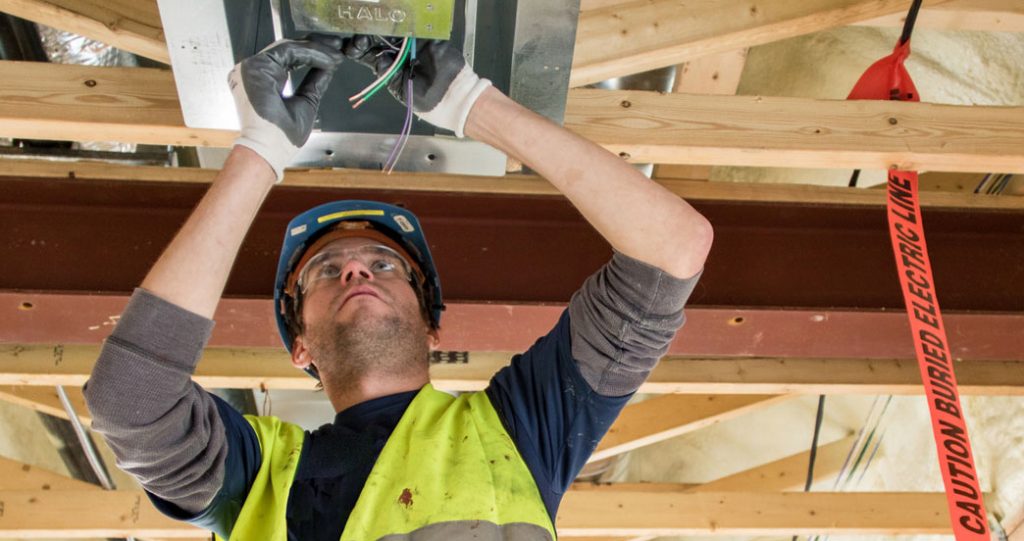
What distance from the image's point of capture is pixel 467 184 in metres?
2.45

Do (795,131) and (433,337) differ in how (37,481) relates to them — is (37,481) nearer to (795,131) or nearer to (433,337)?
(433,337)

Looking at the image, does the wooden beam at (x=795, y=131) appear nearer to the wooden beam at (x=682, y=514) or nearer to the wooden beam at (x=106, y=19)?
the wooden beam at (x=106, y=19)

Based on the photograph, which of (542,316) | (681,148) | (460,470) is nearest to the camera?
(460,470)

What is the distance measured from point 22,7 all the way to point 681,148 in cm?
123

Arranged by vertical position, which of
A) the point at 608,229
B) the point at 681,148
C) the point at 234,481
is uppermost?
the point at 681,148

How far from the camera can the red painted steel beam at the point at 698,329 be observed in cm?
216

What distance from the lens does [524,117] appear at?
1565 mm

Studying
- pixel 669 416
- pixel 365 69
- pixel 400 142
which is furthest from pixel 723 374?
pixel 365 69

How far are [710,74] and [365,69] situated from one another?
4.39 ft

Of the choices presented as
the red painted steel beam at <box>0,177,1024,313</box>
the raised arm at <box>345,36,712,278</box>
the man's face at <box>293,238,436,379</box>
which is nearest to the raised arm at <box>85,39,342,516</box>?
the raised arm at <box>345,36,712,278</box>

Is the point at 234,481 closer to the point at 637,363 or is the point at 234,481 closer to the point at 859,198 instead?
the point at 637,363

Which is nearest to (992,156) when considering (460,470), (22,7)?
(460,470)

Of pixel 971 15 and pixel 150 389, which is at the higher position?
pixel 971 15

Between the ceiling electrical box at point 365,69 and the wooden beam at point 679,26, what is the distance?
Result: 24cm
